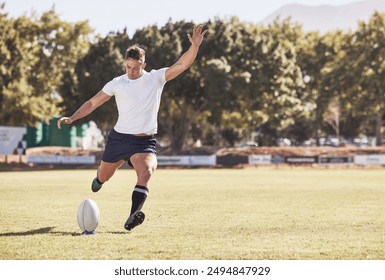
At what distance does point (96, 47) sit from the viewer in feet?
175

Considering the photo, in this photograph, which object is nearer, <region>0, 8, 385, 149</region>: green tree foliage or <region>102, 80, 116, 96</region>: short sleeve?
<region>102, 80, 116, 96</region>: short sleeve

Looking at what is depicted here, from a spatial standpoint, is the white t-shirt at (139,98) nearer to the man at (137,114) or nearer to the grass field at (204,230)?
the man at (137,114)

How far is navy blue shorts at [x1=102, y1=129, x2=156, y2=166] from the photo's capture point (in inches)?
384

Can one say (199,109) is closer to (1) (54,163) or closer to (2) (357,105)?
(1) (54,163)

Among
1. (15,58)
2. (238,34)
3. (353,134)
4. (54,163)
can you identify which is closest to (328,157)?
(238,34)

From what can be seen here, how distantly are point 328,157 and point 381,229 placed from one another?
3798 cm

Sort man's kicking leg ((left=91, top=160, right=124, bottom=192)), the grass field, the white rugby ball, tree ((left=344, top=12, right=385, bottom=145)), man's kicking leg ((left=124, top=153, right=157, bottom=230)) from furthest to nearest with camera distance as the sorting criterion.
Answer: tree ((left=344, top=12, right=385, bottom=145)), man's kicking leg ((left=91, top=160, right=124, bottom=192)), the white rugby ball, man's kicking leg ((left=124, top=153, right=157, bottom=230)), the grass field

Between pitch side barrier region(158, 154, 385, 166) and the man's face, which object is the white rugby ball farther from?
pitch side barrier region(158, 154, 385, 166)

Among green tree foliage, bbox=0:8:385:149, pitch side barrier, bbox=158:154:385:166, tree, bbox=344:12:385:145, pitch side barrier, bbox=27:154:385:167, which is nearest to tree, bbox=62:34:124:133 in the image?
green tree foliage, bbox=0:8:385:149

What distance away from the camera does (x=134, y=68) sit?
952 centimetres

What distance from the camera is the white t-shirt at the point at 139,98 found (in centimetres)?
951

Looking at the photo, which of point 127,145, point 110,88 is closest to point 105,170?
point 127,145

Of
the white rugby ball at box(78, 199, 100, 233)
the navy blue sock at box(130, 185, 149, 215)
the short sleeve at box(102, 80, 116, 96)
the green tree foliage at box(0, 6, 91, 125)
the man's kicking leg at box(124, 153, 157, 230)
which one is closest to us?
the man's kicking leg at box(124, 153, 157, 230)

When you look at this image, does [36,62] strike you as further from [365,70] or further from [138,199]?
[138,199]
